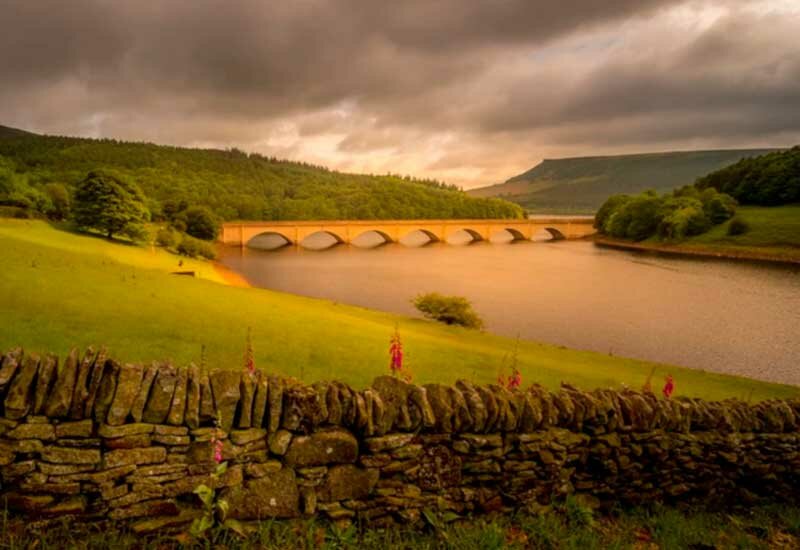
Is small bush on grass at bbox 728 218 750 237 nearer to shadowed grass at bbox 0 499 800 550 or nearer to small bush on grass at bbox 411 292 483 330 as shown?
small bush on grass at bbox 411 292 483 330

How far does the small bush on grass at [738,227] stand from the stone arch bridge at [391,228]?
4577cm

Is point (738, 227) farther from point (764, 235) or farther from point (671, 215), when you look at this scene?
point (671, 215)

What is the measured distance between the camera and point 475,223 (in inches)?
4791

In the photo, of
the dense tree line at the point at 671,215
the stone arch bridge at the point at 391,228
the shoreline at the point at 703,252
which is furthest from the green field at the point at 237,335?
the dense tree line at the point at 671,215

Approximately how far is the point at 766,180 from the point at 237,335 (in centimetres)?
12566

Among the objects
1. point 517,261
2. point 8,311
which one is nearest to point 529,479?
point 8,311

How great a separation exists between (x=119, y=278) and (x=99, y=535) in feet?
77.5

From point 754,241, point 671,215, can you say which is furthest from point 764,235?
point 671,215

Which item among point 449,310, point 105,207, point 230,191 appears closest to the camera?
point 449,310

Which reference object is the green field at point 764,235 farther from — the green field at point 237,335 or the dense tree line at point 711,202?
the green field at point 237,335

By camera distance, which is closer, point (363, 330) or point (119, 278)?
point (363, 330)

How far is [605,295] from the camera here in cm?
4709

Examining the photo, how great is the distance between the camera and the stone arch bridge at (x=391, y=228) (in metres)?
92.3

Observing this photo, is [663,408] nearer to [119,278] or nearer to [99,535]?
[99,535]
